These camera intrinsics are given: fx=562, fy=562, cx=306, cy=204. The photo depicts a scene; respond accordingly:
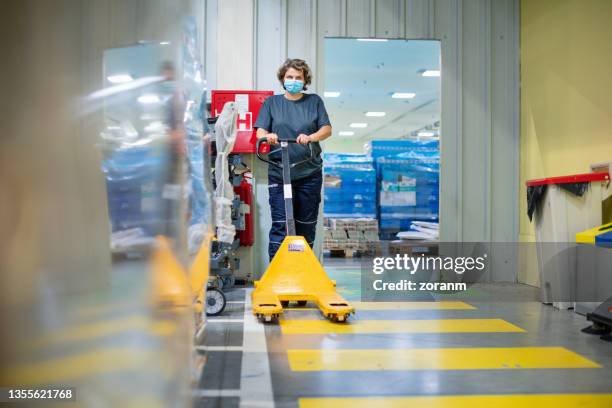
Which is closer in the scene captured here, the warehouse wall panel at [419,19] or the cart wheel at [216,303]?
the cart wheel at [216,303]

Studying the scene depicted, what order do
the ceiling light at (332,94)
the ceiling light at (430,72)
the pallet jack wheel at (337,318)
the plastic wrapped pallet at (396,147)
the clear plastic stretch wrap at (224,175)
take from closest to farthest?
the pallet jack wheel at (337,318), the clear plastic stretch wrap at (224,175), the plastic wrapped pallet at (396,147), the ceiling light at (430,72), the ceiling light at (332,94)

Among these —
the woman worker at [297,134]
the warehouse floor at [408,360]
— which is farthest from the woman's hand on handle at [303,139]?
the warehouse floor at [408,360]

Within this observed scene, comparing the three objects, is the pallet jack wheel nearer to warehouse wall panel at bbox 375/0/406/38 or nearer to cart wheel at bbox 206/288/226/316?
cart wheel at bbox 206/288/226/316

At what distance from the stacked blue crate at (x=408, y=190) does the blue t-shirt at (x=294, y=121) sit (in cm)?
480

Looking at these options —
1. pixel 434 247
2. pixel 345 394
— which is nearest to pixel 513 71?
pixel 434 247

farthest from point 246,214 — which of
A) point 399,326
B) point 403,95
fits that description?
point 403,95

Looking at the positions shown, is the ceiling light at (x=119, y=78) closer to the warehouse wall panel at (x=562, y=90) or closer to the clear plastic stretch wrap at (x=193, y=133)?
the clear plastic stretch wrap at (x=193, y=133)

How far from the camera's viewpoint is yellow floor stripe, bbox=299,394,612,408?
2236 mm

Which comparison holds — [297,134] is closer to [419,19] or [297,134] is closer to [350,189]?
[419,19]

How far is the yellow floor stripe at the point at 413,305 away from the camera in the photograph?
4.68 m

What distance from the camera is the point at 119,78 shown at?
93 cm

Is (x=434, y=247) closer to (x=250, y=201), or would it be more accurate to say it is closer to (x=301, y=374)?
(x=250, y=201)

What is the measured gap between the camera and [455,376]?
8.77ft

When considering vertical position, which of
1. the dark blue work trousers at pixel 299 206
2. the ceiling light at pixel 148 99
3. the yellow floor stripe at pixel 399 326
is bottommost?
the yellow floor stripe at pixel 399 326
